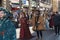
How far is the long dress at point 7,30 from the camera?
14.3ft

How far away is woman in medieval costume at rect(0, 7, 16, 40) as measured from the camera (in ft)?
14.4

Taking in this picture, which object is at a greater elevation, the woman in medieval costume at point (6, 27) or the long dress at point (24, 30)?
the woman in medieval costume at point (6, 27)

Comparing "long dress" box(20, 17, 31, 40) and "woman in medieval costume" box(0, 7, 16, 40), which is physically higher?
"woman in medieval costume" box(0, 7, 16, 40)

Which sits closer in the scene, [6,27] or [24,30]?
[6,27]

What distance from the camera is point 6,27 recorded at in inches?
173

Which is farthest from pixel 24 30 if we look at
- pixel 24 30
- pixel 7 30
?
pixel 7 30

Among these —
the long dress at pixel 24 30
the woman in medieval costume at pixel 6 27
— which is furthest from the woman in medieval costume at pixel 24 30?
the woman in medieval costume at pixel 6 27

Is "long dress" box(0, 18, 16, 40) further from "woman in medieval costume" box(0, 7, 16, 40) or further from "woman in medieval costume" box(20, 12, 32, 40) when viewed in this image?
"woman in medieval costume" box(20, 12, 32, 40)

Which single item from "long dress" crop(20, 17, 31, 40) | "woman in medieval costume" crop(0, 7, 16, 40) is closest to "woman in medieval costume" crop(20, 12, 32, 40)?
"long dress" crop(20, 17, 31, 40)

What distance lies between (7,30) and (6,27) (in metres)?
0.05

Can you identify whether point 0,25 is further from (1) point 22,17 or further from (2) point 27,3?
(2) point 27,3

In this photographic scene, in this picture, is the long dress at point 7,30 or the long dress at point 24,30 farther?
the long dress at point 24,30

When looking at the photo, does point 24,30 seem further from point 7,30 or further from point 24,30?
point 7,30

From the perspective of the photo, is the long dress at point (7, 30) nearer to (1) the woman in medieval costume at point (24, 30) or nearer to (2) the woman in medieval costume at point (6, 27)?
(2) the woman in medieval costume at point (6, 27)
